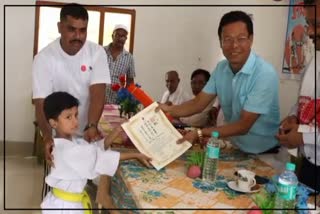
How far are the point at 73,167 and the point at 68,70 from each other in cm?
32

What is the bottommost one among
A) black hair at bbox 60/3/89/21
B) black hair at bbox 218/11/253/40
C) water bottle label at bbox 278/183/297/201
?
water bottle label at bbox 278/183/297/201

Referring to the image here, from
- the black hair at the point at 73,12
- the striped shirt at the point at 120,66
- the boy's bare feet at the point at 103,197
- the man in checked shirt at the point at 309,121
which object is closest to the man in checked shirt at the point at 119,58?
the striped shirt at the point at 120,66

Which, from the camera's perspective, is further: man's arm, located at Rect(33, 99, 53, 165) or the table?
man's arm, located at Rect(33, 99, 53, 165)

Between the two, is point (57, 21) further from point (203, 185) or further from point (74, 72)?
point (203, 185)

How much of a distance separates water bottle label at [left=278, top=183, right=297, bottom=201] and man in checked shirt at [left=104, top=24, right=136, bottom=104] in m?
0.59

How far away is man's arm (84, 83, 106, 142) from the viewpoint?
42.0 inches

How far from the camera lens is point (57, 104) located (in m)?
0.92

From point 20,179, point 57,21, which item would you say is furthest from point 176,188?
point 20,179

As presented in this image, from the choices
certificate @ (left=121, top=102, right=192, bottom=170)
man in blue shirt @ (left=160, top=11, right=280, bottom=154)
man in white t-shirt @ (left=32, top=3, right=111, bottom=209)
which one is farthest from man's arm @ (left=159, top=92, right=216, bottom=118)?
man in white t-shirt @ (left=32, top=3, right=111, bottom=209)

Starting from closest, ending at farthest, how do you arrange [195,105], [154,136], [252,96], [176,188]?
[176,188] → [154,136] → [252,96] → [195,105]

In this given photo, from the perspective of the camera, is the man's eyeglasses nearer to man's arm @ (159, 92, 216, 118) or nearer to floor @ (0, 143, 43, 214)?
man's arm @ (159, 92, 216, 118)

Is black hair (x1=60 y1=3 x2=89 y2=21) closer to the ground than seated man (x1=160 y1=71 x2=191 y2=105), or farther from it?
farther from it

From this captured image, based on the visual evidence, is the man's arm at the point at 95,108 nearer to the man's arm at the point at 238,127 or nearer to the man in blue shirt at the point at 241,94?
the man in blue shirt at the point at 241,94

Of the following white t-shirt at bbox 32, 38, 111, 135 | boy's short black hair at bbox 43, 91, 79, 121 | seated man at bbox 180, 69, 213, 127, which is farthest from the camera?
seated man at bbox 180, 69, 213, 127
